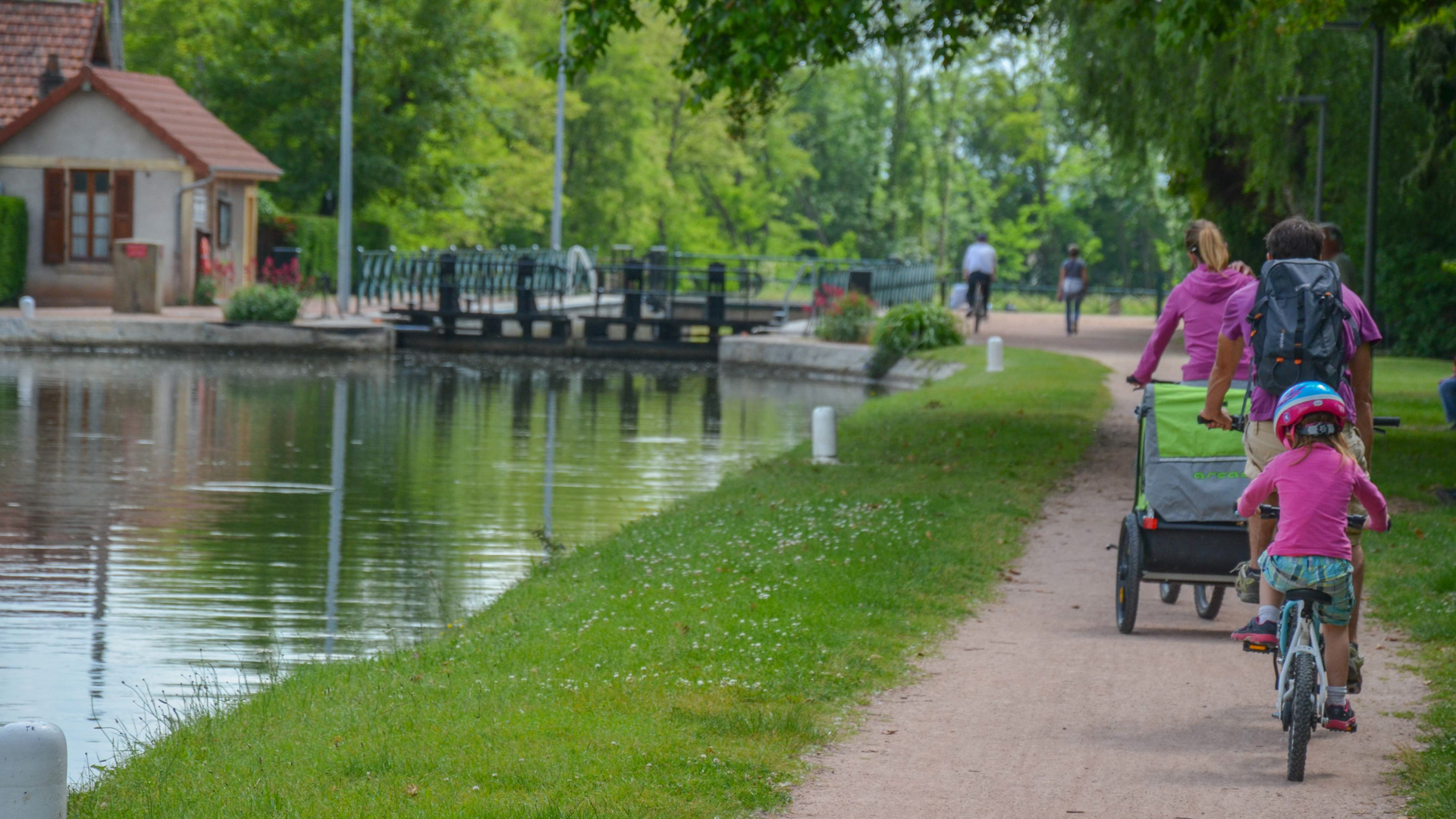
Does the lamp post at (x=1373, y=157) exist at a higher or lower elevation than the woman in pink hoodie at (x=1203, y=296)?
higher

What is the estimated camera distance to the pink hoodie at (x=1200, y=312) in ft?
29.8

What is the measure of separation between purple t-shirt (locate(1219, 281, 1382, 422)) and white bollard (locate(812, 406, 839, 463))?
8.97 metres

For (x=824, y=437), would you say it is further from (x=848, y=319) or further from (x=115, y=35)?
(x=115, y=35)

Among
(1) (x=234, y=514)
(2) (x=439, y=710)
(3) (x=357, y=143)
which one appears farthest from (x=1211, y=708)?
(3) (x=357, y=143)

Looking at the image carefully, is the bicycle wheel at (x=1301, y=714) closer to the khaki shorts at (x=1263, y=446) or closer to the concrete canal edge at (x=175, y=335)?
the khaki shorts at (x=1263, y=446)

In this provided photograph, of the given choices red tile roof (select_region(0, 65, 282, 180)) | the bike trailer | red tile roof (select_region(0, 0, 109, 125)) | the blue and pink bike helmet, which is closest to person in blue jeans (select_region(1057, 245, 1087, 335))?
red tile roof (select_region(0, 65, 282, 180))

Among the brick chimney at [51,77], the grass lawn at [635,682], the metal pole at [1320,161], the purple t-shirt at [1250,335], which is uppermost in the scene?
the brick chimney at [51,77]

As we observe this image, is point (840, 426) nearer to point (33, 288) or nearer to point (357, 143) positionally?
point (33, 288)

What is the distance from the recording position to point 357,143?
1780 inches

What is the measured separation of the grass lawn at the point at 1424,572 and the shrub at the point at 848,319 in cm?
1575

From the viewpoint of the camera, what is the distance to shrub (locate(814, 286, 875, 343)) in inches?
1401

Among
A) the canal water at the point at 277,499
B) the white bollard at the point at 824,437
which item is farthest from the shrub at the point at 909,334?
the white bollard at the point at 824,437

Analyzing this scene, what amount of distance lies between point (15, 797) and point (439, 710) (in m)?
2.28

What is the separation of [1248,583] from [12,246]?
33.9 metres
